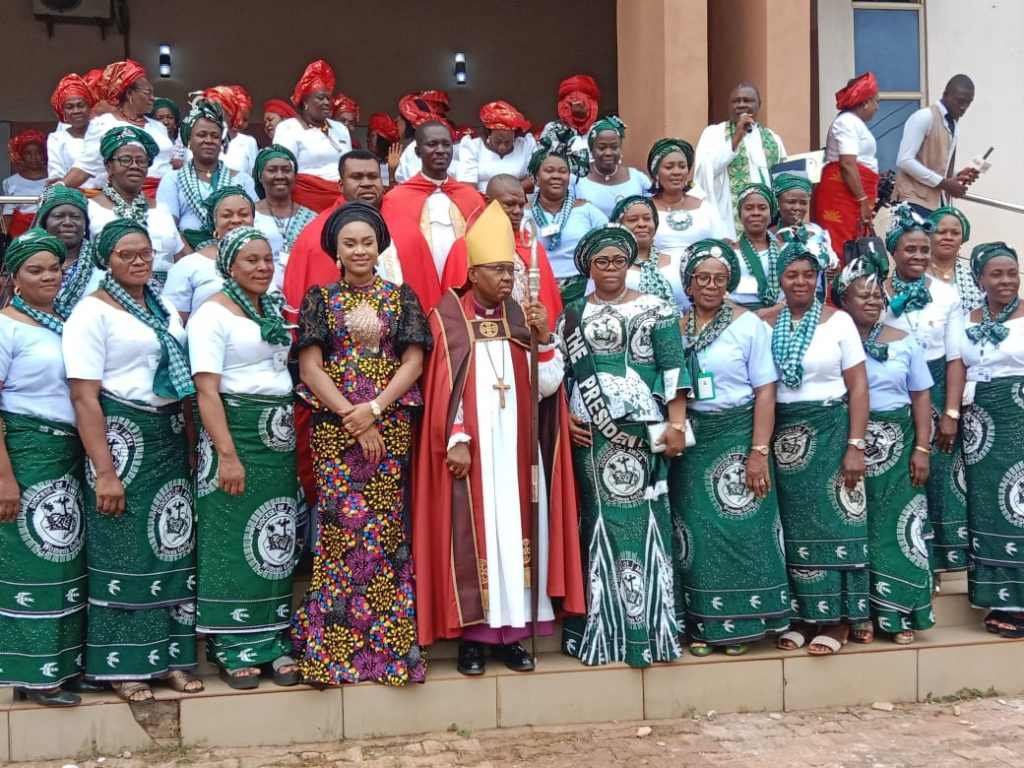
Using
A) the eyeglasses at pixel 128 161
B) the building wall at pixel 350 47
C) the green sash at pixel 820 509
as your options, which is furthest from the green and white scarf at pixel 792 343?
the building wall at pixel 350 47

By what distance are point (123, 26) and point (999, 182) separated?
883cm

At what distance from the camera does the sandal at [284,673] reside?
4871mm

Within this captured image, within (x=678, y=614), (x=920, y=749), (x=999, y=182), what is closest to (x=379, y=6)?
(x=999, y=182)

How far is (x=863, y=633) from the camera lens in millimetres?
5539

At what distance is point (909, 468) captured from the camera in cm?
561

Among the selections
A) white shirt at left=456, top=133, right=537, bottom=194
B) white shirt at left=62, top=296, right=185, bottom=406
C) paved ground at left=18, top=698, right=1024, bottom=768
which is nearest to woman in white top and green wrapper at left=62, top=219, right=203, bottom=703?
white shirt at left=62, top=296, right=185, bottom=406

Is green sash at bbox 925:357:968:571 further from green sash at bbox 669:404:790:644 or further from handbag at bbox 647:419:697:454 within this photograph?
handbag at bbox 647:419:697:454

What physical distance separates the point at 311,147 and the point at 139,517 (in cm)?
369

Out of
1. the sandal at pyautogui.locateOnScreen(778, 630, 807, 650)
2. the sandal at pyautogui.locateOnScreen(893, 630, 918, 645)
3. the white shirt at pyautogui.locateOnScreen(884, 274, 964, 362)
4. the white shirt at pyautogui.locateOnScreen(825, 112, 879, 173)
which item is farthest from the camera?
the white shirt at pyautogui.locateOnScreen(825, 112, 879, 173)

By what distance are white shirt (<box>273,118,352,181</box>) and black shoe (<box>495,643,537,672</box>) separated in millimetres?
3770

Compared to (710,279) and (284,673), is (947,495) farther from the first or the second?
(284,673)

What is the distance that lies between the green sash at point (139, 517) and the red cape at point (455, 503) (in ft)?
3.36

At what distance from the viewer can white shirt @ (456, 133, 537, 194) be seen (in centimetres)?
799

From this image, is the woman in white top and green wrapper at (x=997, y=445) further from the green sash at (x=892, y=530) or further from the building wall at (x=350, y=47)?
the building wall at (x=350, y=47)
